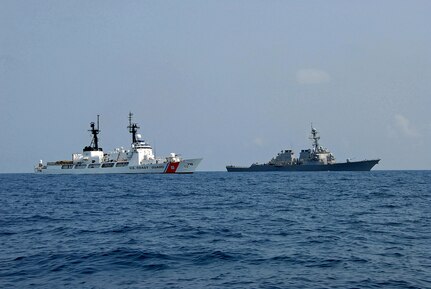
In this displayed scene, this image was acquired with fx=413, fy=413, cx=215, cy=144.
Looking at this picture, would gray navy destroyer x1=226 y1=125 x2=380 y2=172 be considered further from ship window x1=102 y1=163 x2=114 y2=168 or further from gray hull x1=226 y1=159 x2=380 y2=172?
ship window x1=102 y1=163 x2=114 y2=168

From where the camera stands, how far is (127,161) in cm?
10800

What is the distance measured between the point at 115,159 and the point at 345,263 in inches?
4143

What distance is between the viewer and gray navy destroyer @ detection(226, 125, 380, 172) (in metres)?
130

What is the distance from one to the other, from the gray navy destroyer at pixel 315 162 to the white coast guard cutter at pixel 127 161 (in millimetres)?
42963

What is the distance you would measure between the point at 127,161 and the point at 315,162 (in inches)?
2340

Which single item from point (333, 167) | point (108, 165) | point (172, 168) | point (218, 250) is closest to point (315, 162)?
point (333, 167)

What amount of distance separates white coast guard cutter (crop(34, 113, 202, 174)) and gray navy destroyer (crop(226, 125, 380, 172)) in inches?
1691

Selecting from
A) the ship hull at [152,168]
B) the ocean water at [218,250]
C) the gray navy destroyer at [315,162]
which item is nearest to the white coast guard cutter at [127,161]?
the ship hull at [152,168]

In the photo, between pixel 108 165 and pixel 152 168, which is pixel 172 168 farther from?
pixel 108 165

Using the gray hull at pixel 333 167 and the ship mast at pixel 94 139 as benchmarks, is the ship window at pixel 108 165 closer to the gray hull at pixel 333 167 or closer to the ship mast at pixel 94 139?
the ship mast at pixel 94 139

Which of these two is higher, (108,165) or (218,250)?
(108,165)

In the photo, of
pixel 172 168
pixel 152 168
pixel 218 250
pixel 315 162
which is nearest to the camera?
pixel 218 250

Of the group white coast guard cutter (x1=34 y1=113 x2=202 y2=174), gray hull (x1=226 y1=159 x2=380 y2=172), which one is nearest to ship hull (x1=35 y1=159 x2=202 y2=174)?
white coast guard cutter (x1=34 y1=113 x2=202 y2=174)

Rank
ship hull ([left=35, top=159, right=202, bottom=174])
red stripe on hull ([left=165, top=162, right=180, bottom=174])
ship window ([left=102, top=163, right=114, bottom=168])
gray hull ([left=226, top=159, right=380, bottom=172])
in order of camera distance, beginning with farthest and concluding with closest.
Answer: gray hull ([left=226, top=159, right=380, bottom=172]) < ship window ([left=102, top=163, right=114, bottom=168]) < ship hull ([left=35, top=159, right=202, bottom=174]) < red stripe on hull ([left=165, top=162, right=180, bottom=174])
